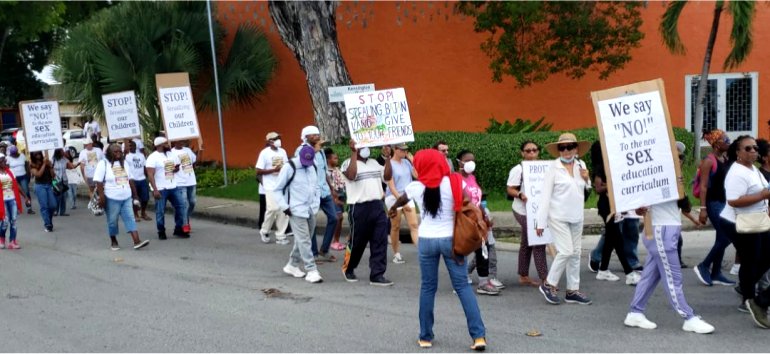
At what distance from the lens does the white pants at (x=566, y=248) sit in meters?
8.36

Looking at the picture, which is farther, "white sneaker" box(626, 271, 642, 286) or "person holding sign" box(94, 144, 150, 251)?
"person holding sign" box(94, 144, 150, 251)

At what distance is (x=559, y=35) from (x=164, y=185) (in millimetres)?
8812

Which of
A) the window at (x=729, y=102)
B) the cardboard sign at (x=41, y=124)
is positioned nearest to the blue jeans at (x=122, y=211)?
the cardboard sign at (x=41, y=124)

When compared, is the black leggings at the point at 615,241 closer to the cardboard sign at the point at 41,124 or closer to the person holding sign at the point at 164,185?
the person holding sign at the point at 164,185

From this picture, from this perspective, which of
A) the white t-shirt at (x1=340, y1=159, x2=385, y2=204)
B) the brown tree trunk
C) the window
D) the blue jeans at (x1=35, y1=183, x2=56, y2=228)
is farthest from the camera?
the window

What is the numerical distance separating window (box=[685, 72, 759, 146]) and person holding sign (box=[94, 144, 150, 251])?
13102 millimetres

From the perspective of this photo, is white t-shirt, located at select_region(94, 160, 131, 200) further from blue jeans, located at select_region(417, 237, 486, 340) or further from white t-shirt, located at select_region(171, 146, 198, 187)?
blue jeans, located at select_region(417, 237, 486, 340)

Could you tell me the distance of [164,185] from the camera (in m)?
13.5

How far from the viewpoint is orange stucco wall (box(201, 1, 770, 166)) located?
20.0m

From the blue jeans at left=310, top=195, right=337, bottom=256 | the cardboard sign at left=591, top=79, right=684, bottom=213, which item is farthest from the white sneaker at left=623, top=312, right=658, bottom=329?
the blue jeans at left=310, top=195, right=337, bottom=256

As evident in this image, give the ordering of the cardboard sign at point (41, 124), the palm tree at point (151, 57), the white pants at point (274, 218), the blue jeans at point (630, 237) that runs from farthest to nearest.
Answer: the palm tree at point (151, 57), the cardboard sign at point (41, 124), the white pants at point (274, 218), the blue jeans at point (630, 237)

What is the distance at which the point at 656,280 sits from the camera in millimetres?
7539

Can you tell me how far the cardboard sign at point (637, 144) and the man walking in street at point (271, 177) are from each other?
236 inches

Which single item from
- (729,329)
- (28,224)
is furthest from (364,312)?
(28,224)
